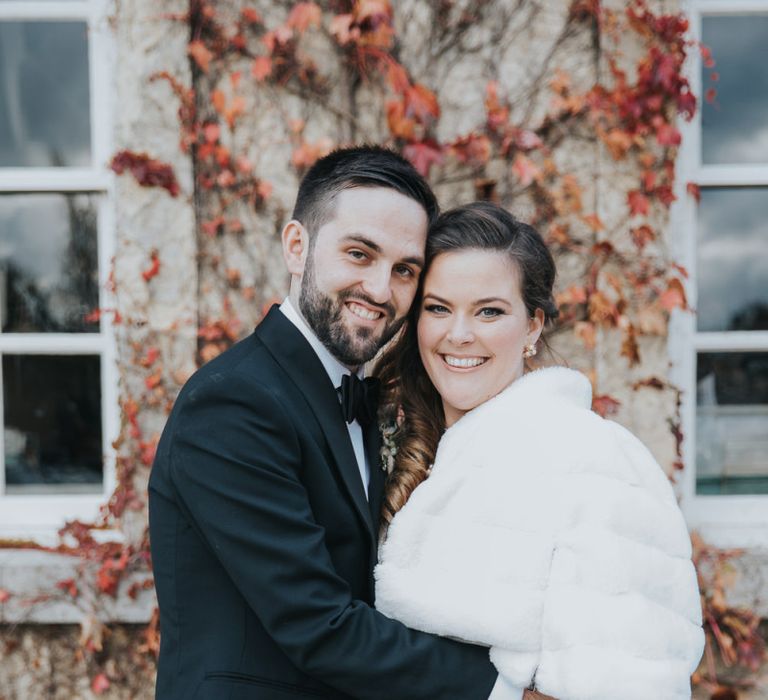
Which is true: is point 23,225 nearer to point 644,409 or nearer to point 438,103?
point 438,103

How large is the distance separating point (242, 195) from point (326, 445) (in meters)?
1.78

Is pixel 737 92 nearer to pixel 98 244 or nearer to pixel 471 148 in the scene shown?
pixel 471 148

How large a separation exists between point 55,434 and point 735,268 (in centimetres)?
321

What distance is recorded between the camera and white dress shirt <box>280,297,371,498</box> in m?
1.84

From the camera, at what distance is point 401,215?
1.85m

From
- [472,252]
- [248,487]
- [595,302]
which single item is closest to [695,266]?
[595,302]

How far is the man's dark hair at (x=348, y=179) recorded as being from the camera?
1840mm

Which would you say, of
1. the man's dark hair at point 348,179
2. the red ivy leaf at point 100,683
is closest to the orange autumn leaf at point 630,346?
the man's dark hair at point 348,179

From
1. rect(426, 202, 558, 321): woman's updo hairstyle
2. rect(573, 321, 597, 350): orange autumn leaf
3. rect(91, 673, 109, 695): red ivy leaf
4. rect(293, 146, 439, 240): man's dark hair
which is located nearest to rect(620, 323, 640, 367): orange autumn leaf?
rect(573, 321, 597, 350): orange autumn leaf

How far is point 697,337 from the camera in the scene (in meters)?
3.32

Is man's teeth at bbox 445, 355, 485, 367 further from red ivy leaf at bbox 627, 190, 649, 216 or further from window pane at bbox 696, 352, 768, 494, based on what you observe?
window pane at bbox 696, 352, 768, 494

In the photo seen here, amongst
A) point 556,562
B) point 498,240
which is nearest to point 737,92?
point 498,240

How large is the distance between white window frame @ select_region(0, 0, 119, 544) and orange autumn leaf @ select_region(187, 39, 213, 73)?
Answer: 14.6 inches

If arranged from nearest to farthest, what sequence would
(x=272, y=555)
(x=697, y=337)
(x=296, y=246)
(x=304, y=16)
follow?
(x=272, y=555), (x=296, y=246), (x=304, y=16), (x=697, y=337)
